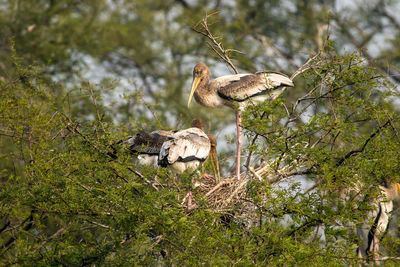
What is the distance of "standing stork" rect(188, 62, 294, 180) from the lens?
6379 mm

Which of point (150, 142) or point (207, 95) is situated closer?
point (150, 142)

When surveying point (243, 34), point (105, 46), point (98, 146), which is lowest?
point (105, 46)

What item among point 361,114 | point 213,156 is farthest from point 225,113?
point 361,114

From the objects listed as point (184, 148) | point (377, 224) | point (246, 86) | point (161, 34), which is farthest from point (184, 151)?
point (161, 34)

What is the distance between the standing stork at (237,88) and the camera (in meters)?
6.38

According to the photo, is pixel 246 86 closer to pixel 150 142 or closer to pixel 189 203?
pixel 150 142

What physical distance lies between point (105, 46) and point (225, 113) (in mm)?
6510

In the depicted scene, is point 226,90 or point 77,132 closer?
point 77,132

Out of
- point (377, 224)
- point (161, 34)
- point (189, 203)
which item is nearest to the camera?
point (189, 203)

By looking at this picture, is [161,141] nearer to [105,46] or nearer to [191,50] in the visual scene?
[191,50]

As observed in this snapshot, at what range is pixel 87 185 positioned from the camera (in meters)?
4.90

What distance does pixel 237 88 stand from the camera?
659 cm

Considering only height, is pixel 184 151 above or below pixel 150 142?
above

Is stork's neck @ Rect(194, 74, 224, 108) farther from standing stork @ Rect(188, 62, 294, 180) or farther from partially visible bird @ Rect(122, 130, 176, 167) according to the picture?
partially visible bird @ Rect(122, 130, 176, 167)
